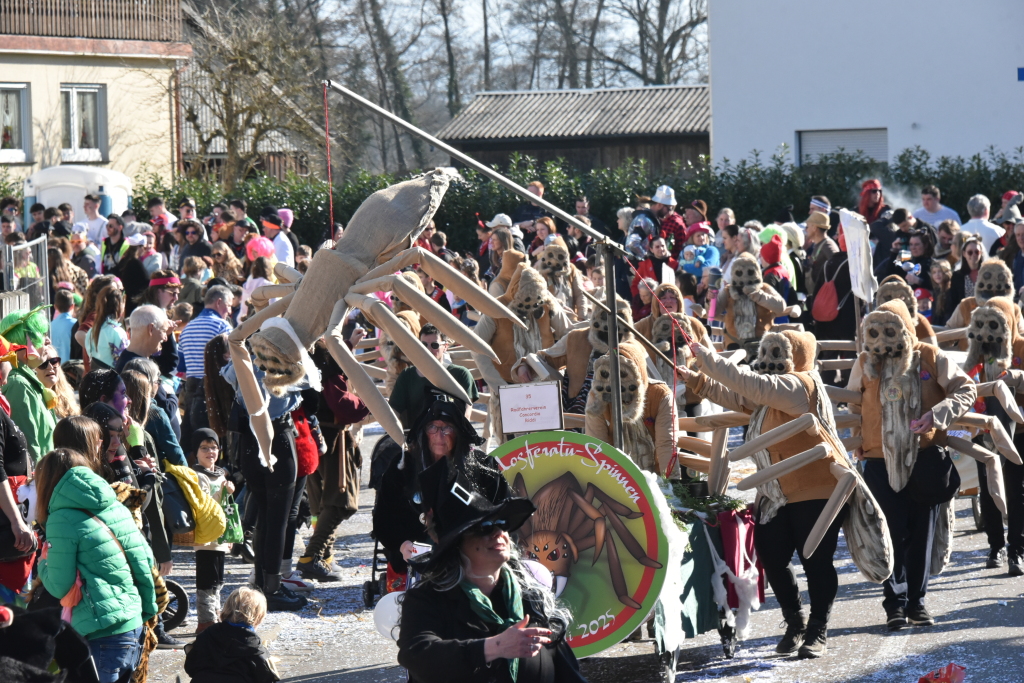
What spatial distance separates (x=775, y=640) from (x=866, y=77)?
20.2m

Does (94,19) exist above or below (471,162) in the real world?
above

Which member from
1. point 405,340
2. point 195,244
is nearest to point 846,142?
point 195,244

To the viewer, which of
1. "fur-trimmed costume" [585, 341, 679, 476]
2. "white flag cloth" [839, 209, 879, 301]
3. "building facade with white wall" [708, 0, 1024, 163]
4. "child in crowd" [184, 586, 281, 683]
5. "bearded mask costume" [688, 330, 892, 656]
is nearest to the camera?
"child in crowd" [184, 586, 281, 683]

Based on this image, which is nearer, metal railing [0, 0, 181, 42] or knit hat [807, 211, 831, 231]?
knit hat [807, 211, 831, 231]

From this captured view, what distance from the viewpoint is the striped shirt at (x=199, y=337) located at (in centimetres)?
923

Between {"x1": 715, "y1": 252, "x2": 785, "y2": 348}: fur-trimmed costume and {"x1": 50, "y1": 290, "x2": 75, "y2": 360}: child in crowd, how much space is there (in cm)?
569

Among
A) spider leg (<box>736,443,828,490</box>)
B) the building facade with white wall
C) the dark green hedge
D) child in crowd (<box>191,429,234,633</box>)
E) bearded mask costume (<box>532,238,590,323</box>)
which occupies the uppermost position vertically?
the building facade with white wall

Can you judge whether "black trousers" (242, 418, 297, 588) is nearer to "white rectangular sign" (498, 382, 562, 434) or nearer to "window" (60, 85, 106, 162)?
"white rectangular sign" (498, 382, 562, 434)

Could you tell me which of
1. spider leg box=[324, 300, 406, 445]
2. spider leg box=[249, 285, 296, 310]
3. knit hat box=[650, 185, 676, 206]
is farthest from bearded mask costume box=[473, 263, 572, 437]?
knit hat box=[650, 185, 676, 206]

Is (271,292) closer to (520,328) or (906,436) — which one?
(906,436)

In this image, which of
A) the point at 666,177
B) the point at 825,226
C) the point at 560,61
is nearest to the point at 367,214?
the point at 825,226

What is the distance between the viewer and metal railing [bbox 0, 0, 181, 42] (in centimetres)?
2892

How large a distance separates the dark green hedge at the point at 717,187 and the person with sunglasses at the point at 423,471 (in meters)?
14.7

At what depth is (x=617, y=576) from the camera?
19.1 ft
